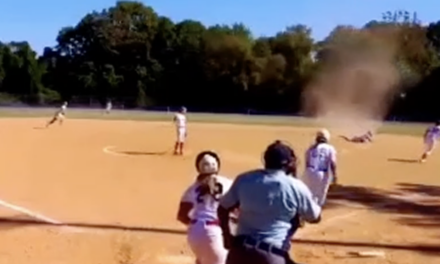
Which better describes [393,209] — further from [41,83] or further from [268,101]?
[41,83]

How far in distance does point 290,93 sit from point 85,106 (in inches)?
899

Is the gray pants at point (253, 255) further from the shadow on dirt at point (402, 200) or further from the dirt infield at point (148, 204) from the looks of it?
the shadow on dirt at point (402, 200)

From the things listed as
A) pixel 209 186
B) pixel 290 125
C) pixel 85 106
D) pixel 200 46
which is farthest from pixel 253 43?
pixel 209 186

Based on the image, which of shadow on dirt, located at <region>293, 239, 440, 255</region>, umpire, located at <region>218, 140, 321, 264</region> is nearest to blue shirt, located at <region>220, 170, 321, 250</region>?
umpire, located at <region>218, 140, 321, 264</region>

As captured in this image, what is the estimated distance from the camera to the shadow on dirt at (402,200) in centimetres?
1938

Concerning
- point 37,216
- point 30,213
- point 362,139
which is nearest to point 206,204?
point 37,216

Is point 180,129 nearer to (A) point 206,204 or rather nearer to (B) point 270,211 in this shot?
(A) point 206,204

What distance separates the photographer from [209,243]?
342 inches

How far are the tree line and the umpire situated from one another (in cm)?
6899

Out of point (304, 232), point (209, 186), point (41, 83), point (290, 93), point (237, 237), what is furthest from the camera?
point (41, 83)

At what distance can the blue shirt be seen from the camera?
22.6 feet

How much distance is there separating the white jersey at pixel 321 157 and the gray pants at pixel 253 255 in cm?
923

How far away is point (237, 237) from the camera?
278 inches

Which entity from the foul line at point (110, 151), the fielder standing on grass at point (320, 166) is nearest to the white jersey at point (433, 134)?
the foul line at point (110, 151)
